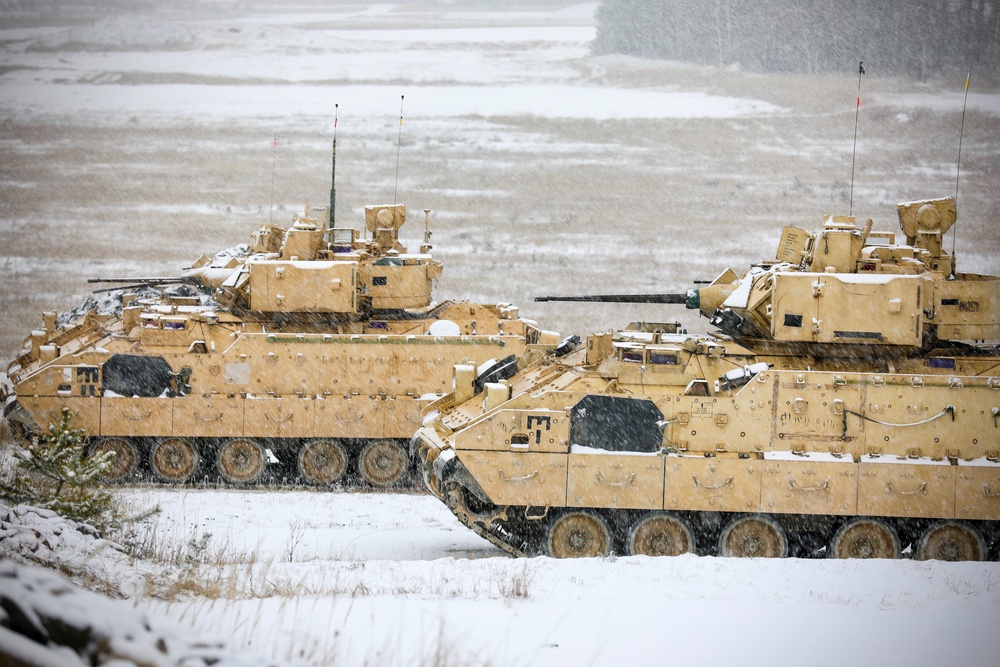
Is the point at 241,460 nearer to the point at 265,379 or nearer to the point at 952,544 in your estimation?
the point at 265,379

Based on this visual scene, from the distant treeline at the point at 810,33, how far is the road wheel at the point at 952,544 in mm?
21954

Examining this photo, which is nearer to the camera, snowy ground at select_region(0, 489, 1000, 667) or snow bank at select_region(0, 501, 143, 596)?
snowy ground at select_region(0, 489, 1000, 667)

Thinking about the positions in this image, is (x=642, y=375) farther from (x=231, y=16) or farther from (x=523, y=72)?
(x=231, y=16)

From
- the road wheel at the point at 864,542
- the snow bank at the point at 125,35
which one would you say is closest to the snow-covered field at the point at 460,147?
the snow bank at the point at 125,35

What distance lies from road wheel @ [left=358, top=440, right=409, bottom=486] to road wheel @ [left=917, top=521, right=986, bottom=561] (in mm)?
8687

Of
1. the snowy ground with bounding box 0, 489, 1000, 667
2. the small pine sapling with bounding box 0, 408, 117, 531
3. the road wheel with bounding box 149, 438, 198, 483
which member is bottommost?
the road wheel with bounding box 149, 438, 198, 483

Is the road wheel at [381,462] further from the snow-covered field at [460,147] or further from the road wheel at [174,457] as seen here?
the snow-covered field at [460,147]

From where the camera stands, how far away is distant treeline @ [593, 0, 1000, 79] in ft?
109

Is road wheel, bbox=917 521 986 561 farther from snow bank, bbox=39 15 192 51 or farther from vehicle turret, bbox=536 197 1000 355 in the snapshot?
snow bank, bbox=39 15 192 51

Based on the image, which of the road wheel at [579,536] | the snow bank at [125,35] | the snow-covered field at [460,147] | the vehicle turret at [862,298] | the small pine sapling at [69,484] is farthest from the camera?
the snow bank at [125,35]

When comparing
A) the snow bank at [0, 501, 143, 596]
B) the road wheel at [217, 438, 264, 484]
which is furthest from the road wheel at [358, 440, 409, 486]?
the snow bank at [0, 501, 143, 596]

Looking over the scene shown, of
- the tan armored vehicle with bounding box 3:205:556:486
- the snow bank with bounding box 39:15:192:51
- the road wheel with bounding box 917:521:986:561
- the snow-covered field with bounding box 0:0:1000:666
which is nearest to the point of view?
the road wheel with bounding box 917:521:986:561

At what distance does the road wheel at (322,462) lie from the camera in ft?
61.4

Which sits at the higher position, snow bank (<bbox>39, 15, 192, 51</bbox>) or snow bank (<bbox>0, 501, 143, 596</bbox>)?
snow bank (<bbox>39, 15, 192, 51</bbox>)
